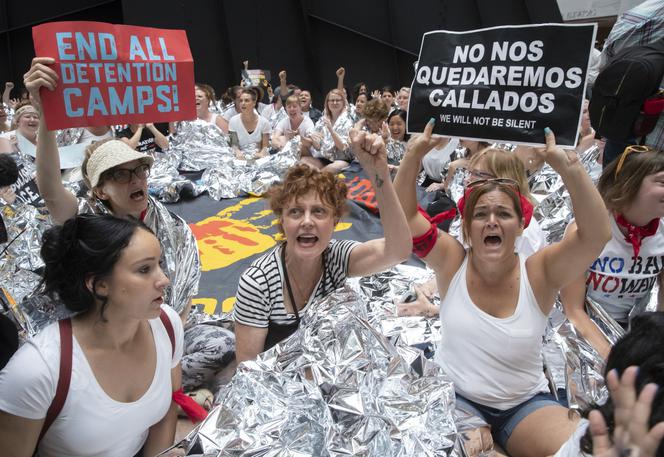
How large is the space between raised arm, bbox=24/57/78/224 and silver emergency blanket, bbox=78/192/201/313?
355mm

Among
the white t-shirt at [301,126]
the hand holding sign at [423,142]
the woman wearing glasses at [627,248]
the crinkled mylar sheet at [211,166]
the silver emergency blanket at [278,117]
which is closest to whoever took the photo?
the hand holding sign at [423,142]

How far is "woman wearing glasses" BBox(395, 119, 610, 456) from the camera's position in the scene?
1.56 metres

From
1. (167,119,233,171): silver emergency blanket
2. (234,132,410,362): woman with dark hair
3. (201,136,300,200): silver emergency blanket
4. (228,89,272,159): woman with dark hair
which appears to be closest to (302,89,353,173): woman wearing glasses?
(201,136,300,200): silver emergency blanket

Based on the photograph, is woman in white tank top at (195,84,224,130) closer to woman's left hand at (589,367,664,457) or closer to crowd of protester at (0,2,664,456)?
crowd of protester at (0,2,664,456)

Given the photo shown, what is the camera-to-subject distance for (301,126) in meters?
6.33

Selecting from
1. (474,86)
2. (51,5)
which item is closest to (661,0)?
(474,86)

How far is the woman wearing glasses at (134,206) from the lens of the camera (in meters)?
1.76

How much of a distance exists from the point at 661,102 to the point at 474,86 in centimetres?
124

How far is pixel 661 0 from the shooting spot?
93.0 inches

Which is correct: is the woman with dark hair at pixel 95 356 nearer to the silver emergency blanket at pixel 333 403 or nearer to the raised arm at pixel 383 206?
the silver emergency blanket at pixel 333 403

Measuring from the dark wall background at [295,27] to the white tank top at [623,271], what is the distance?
31.9 ft

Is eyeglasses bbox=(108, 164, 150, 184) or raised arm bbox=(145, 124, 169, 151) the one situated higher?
eyeglasses bbox=(108, 164, 150, 184)

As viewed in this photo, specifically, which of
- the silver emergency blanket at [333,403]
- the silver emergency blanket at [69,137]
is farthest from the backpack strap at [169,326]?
the silver emergency blanket at [69,137]

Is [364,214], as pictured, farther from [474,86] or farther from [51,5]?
[51,5]
